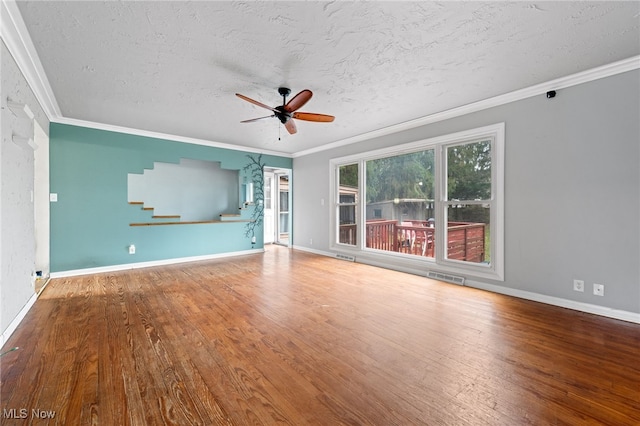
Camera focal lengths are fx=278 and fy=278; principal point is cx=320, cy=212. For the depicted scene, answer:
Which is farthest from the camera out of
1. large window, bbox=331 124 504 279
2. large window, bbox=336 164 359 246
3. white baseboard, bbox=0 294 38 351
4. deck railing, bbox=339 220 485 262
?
large window, bbox=336 164 359 246

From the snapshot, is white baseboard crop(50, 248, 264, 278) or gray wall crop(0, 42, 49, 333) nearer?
gray wall crop(0, 42, 49, 333)

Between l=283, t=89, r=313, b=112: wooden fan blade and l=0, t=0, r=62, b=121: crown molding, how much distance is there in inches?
80.7

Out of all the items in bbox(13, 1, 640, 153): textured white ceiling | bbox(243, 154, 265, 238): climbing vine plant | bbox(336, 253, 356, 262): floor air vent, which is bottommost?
bbox(336, 253, 356, 262): floor air vent

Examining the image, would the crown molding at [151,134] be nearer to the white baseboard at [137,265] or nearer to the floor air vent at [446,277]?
the white baseboard at [137,265]

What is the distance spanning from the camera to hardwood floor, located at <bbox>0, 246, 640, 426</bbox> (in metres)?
1.48

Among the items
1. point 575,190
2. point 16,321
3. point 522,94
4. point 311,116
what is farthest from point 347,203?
point 16,321

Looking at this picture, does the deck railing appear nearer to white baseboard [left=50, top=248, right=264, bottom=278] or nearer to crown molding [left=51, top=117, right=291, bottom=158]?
white baseboard [left=50, top=248, right=264, bottom=278]

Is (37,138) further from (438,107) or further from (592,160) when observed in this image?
(592,160)

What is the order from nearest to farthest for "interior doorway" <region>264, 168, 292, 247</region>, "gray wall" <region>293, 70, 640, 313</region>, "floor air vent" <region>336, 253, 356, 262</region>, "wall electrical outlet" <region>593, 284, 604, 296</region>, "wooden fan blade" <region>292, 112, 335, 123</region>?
"gray wall" <region>293, 70, 640, 313</region> < "wall electrical outlet" <region>593, 284, 604, 296</region> < "wooden fan blade" <region>292, 112, 335, 123</region> < "floor air vent" <region>336, 253, 356, 262</region> < "interior doorway" <region>264, 168, 292, 247</region>

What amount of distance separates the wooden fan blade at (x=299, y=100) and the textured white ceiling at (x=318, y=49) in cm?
25

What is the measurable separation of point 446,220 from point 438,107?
1.60 meters

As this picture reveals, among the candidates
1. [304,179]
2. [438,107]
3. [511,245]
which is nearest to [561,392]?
[511,245]

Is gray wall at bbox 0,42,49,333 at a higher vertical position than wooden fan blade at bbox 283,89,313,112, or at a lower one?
lower

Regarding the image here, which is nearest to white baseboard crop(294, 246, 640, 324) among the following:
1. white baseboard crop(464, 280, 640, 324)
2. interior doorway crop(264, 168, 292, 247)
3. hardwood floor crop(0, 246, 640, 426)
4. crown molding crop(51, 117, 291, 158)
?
white baseboard crop(464, 280, 640, 324)
